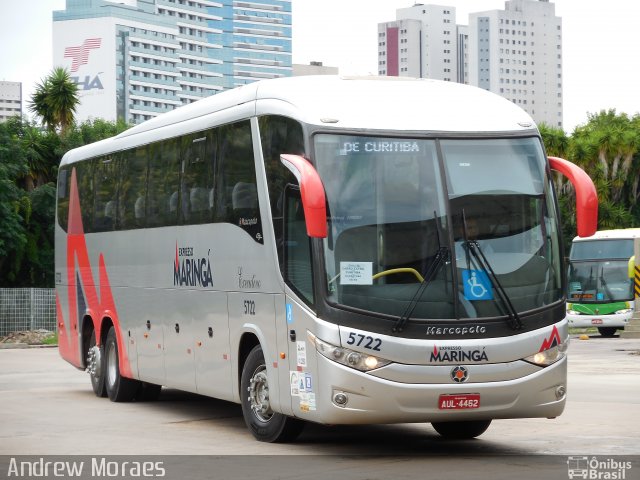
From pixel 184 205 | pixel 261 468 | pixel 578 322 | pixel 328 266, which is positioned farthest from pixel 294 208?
pixel 578 322

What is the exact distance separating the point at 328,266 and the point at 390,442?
2.55 metres

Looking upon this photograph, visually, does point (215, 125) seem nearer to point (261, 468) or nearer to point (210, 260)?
point (210, 260)

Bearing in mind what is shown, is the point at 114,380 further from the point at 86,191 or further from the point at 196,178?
the point at 196,178

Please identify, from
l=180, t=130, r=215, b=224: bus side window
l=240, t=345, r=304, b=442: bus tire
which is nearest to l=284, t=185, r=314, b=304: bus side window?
l=240, t=345, r=304, b=442: bus tire

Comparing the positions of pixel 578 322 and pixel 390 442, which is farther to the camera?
pixel 578 322

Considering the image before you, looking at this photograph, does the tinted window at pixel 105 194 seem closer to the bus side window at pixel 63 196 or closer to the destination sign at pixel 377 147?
the bus side window at pixel 63 196

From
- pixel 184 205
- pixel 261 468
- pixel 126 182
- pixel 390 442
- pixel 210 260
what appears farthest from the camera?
pixel 126 182

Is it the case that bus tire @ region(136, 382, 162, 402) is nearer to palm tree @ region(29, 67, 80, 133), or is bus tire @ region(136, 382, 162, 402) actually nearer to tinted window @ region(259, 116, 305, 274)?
tinted window @ region(259, 116, 305, 274)

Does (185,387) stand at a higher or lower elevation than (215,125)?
lower

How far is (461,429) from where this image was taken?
13.9 m

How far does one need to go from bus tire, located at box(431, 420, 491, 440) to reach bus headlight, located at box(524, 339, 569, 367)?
1733mm

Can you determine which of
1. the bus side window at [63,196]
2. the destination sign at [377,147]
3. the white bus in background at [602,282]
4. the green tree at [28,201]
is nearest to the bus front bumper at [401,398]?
the destination sign at [377,147]

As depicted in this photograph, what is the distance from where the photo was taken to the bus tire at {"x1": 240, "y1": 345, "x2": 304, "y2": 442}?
1310 cm

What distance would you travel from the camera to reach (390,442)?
1353 centimetres
